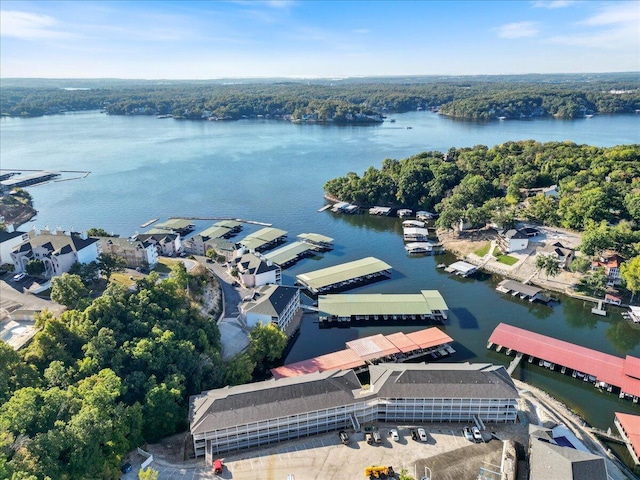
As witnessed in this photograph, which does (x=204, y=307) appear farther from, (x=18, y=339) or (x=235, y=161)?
(x=235, y=161)

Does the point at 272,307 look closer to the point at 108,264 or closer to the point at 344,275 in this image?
the point at 344,275

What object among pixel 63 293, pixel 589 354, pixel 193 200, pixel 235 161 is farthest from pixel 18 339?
pixel 235 161

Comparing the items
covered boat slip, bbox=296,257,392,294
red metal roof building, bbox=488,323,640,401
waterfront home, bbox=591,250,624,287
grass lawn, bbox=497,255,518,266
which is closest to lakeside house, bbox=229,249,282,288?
covered boat slip, bbox=296,257,392,294

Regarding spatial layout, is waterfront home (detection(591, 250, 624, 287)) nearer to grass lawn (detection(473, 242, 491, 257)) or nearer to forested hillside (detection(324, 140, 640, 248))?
forested hillside (detection(324, 140, 640, 248))

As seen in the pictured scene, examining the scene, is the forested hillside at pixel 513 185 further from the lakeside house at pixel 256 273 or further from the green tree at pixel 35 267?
the green tree at pixel 35 267

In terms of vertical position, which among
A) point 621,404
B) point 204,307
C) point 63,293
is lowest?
point 621,404
